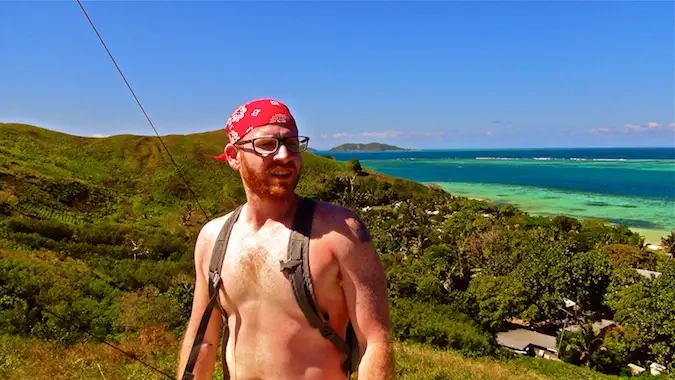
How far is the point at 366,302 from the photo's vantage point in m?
2.25

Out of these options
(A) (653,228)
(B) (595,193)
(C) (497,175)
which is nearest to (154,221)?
(A) (653,228)

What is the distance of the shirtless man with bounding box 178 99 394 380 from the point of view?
2.25 meters

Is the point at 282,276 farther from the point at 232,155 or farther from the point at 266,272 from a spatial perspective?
the point at 232,155

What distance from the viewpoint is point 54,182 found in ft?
212

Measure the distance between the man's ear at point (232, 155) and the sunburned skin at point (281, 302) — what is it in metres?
0.34

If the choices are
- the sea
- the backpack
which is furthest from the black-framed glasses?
the sea

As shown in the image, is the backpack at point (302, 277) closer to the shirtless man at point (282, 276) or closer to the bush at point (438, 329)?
the shirtless man at point (282, 276)

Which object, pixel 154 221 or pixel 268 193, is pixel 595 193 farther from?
pixel 268 193

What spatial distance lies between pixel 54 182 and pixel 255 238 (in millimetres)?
71655

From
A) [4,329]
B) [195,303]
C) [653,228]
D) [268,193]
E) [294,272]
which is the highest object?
[268,193]

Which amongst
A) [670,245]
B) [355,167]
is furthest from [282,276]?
[355,167]

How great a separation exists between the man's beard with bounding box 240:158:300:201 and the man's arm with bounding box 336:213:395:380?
360 mm

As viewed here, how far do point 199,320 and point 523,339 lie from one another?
3585 cm

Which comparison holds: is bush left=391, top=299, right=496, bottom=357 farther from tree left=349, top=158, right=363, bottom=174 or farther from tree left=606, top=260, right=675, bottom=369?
tree left=349, top=158, right=363, bottom=174
